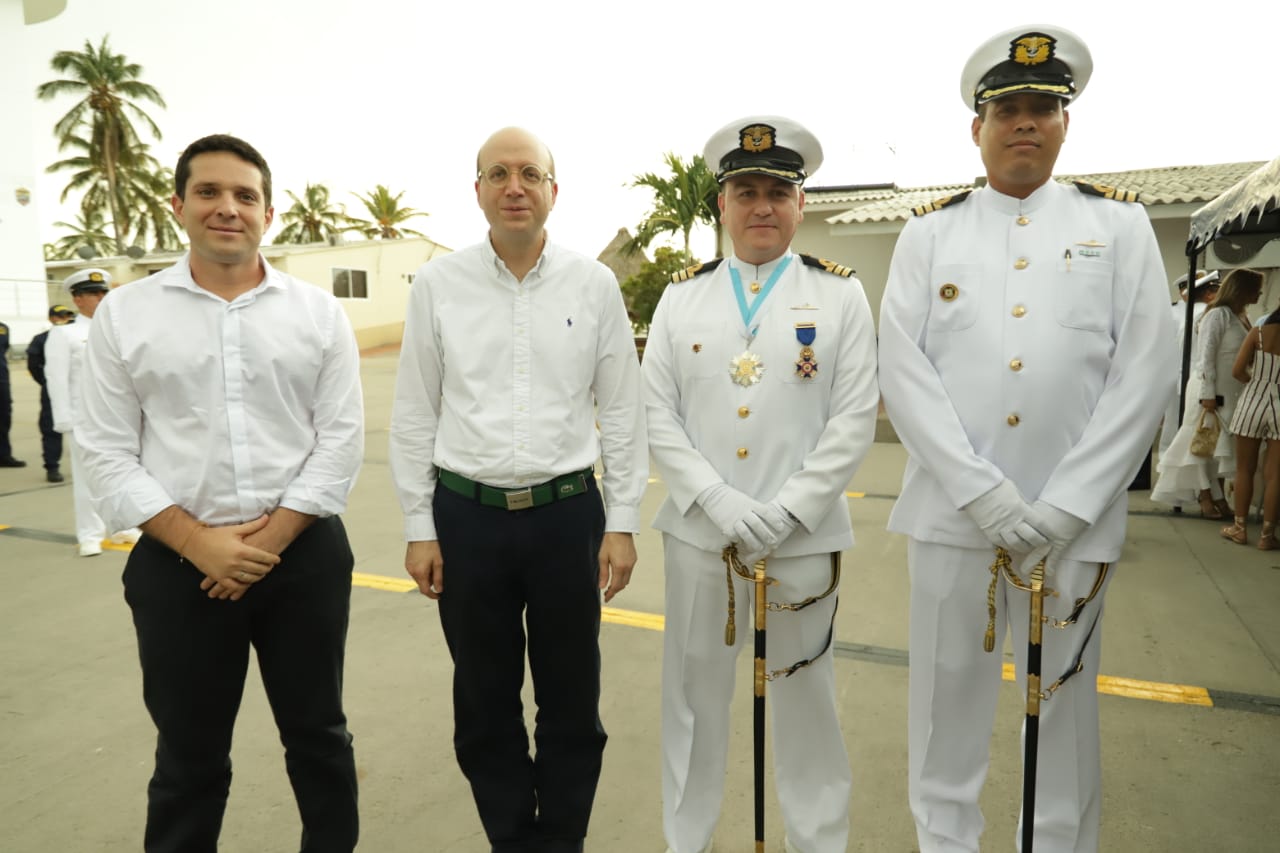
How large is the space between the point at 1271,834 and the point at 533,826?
6.94 feet

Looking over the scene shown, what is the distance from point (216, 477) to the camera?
191 centimetres

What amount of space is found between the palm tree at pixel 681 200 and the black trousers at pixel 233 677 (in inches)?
767

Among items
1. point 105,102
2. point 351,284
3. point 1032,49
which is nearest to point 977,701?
point 1032,49

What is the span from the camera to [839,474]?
2.14m

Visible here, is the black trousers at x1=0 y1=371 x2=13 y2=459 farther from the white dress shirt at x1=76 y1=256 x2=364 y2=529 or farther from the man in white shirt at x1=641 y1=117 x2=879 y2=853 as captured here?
the man in white shirt at x1=641 y1=117 x2=879 y2=853

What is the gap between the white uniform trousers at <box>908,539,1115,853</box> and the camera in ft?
6.64

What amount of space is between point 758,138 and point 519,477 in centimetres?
111

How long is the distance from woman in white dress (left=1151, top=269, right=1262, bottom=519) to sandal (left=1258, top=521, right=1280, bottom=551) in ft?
1.96

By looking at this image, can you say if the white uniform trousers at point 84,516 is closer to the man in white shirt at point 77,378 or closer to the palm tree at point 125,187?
the man in white shirt at point 77,378

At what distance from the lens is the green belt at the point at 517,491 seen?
210 cm

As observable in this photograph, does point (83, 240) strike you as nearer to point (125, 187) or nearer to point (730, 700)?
point (125, 187)

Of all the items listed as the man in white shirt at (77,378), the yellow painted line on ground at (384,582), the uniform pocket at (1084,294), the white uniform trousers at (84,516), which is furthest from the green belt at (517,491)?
the white uniform trousers at (84,516)

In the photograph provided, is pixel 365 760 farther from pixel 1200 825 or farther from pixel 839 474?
pixel 1200 825

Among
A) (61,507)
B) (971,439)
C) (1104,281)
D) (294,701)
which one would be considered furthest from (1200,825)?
(61,507)
